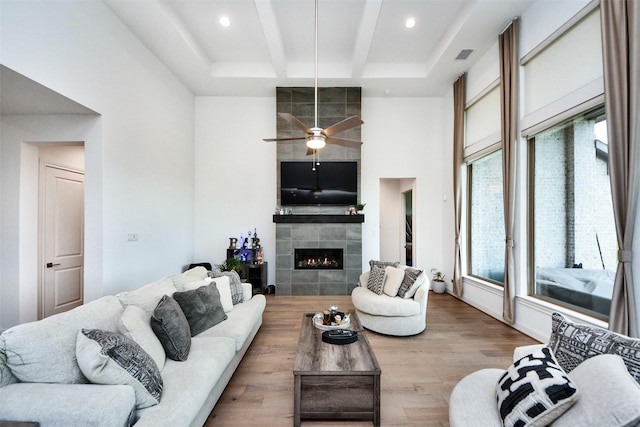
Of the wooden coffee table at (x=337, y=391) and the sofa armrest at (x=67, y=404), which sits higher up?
the sofa armrest at (x=67, y=404)

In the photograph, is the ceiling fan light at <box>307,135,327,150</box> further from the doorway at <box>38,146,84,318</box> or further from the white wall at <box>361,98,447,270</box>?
the doorway at <box>38,146,84,318</box>

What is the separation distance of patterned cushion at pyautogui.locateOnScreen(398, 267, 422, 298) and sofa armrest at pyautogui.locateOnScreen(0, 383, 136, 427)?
3014 mm

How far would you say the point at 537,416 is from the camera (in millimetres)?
1270

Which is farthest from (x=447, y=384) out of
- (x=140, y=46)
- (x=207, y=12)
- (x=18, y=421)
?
(x=140, y=46)

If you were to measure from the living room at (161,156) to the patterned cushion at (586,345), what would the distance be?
1.67 meters

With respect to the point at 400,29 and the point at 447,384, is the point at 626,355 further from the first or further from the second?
the point at 400,29

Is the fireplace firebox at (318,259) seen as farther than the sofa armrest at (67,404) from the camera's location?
Yes

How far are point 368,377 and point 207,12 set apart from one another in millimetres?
4774

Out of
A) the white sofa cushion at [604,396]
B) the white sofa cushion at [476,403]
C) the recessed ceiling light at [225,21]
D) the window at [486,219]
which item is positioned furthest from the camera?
the window at [486,219]

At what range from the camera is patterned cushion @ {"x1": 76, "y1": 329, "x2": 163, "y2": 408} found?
146cm

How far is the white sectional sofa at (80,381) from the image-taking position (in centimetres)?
131

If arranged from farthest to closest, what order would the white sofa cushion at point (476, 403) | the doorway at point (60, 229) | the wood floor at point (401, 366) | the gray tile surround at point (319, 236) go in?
the gray tile surround at point (319, 236)
the doorway at point (60, 229)
the wood floor at point (401, 366)
the white sofa cushion at point (476, 403)

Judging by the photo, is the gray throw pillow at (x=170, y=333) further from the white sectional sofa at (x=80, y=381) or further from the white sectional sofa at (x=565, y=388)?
the white sectional sofa at (x=565, y=388)

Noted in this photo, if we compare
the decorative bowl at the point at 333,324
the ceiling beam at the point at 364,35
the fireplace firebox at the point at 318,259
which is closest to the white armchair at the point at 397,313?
the decorative bowl at the point at 333,324
